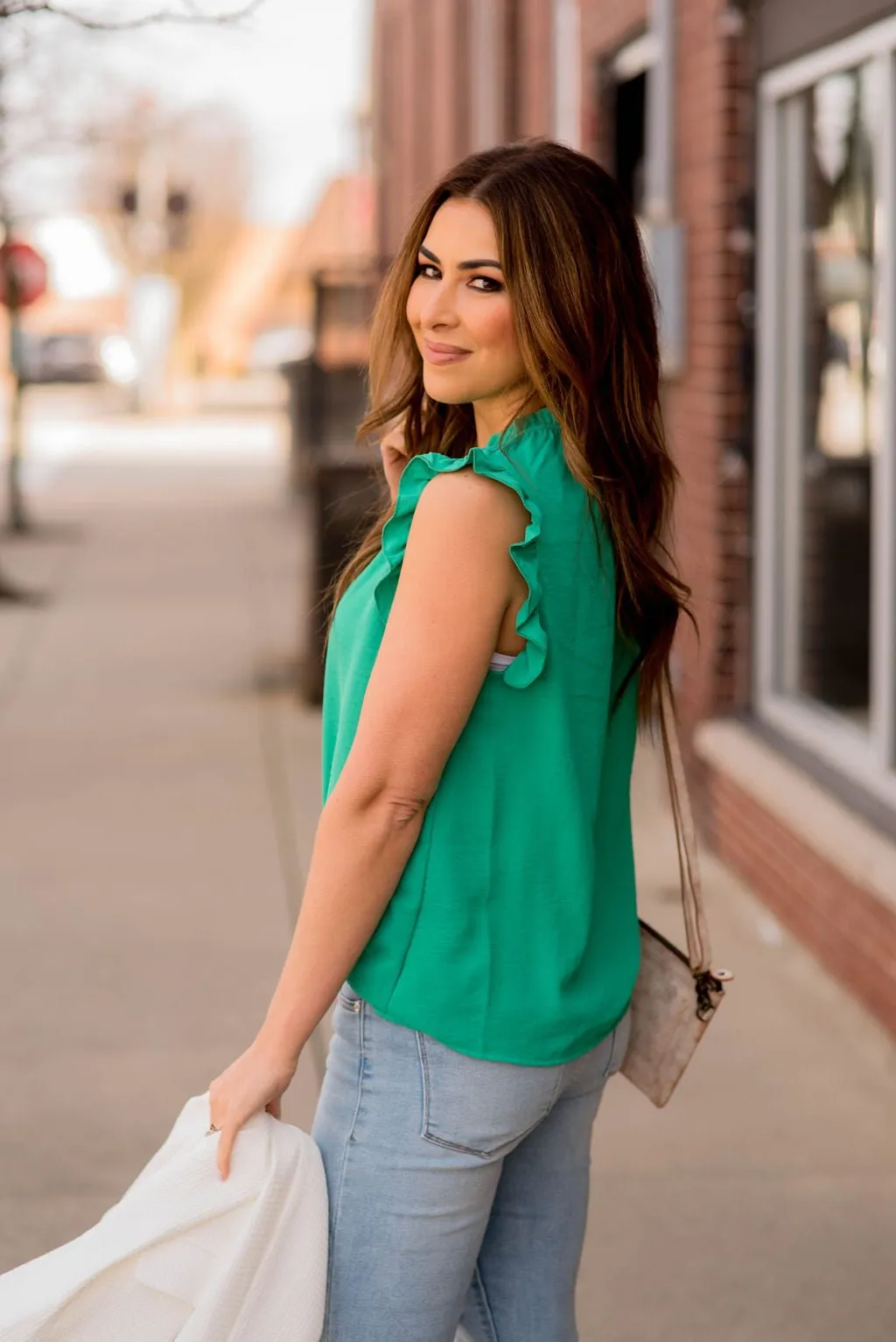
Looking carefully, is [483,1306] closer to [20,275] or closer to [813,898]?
[813,898]

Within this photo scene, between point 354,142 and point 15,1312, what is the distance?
24790mm

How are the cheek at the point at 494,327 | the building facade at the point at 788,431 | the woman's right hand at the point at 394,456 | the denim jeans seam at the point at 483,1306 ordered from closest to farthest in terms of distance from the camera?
1. the cheek at the point at 494,327
2. the denim jeans seam at the point at 483,1306
3. the woman's right hand at the point at 394,456
4. the building facade at the point at 788,431

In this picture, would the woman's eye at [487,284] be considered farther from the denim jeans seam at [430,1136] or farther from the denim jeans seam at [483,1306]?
the denim jeans seam at [483,1306]

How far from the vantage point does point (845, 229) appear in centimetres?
A: 546

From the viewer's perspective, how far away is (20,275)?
17.7 meters

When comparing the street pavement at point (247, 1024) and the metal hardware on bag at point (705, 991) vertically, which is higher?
the metal hardware on bag at point (705, 991)

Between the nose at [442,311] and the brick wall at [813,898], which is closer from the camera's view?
the nose at [442,311]

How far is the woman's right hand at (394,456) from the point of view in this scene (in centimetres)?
234

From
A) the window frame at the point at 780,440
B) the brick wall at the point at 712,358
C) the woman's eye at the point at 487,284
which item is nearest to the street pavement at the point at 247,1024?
the window frame at the point at 780,440

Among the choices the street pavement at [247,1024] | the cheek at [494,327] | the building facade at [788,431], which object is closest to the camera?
the cheek at [494,327]

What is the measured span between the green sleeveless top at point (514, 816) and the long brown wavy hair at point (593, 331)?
3cm

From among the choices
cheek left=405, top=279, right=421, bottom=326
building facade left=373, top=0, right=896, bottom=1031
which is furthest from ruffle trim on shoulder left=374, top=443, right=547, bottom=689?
building facade left=373, top=0, right=896, bottom=1031

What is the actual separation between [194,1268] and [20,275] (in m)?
16.8

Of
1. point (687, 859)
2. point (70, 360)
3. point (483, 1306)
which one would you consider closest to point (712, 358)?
point (687, 859)
